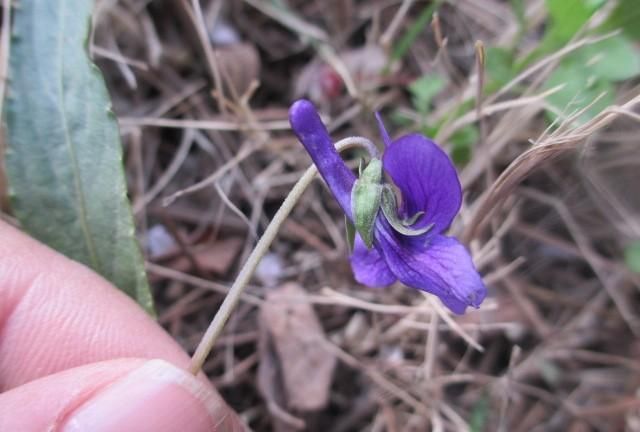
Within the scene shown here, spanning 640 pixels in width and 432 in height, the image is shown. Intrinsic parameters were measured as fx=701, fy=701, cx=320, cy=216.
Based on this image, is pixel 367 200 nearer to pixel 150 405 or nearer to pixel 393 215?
pixel 393 215

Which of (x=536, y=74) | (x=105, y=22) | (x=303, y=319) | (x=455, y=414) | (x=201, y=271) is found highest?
(x=105, y=22)

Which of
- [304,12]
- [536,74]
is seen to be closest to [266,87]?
[304,12]

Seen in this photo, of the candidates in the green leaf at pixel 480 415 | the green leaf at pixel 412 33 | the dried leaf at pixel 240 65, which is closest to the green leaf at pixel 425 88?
the green leaf at pixel 412 33

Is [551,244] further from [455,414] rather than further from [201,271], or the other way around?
[201,271]

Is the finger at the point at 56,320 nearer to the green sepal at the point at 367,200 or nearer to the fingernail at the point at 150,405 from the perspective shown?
the fingernail at the point at 150,405

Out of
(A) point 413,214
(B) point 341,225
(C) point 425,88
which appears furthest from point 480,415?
(C) point 425,88

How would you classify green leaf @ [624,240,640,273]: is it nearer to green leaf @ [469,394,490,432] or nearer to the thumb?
green leaf @ [469,394,490,432]
